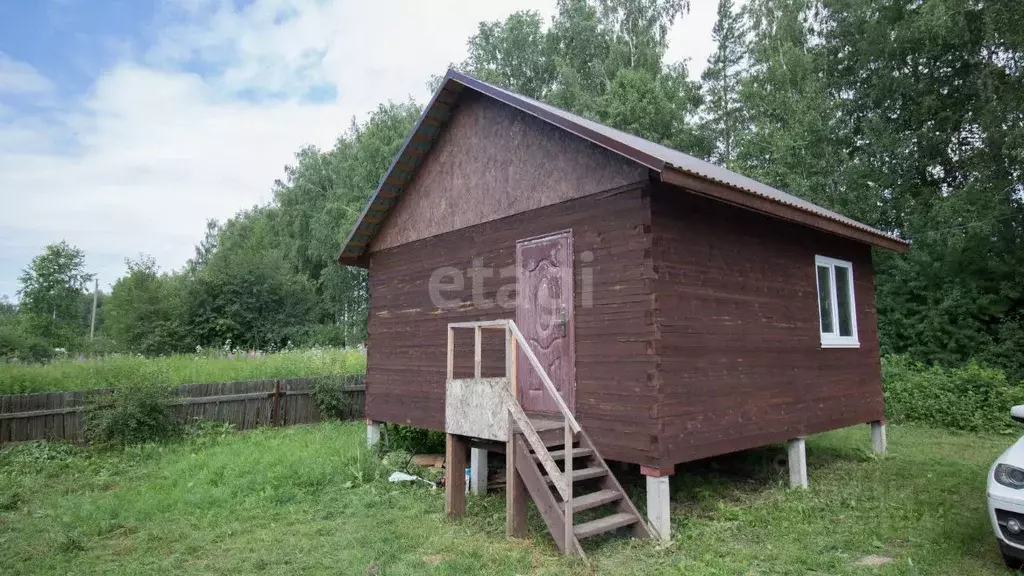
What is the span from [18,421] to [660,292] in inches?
431

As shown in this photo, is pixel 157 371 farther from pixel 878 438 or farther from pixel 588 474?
pixel 878 438

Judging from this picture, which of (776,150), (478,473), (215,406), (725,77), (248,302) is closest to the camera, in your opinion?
(478,473)

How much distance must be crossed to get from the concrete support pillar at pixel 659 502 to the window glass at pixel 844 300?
4954 millimetres

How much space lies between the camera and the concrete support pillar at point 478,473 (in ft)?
27.1

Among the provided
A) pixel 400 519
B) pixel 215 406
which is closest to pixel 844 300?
pixel 400 519

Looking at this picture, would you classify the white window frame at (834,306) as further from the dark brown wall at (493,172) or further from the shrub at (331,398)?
the shrub at (331,398)

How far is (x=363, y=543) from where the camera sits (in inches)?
241

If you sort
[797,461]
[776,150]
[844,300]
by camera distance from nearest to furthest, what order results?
[797,461]
[844,300]
[776,150]

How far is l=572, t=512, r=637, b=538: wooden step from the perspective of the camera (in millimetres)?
5492

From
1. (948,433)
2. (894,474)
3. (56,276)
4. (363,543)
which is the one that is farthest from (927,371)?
(56,276)

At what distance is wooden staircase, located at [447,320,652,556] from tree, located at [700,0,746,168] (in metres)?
24.6

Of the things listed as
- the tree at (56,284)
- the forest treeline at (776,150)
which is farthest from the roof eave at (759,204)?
the tree at (56,284)

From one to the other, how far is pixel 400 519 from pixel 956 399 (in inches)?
510

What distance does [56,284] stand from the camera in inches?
1470
